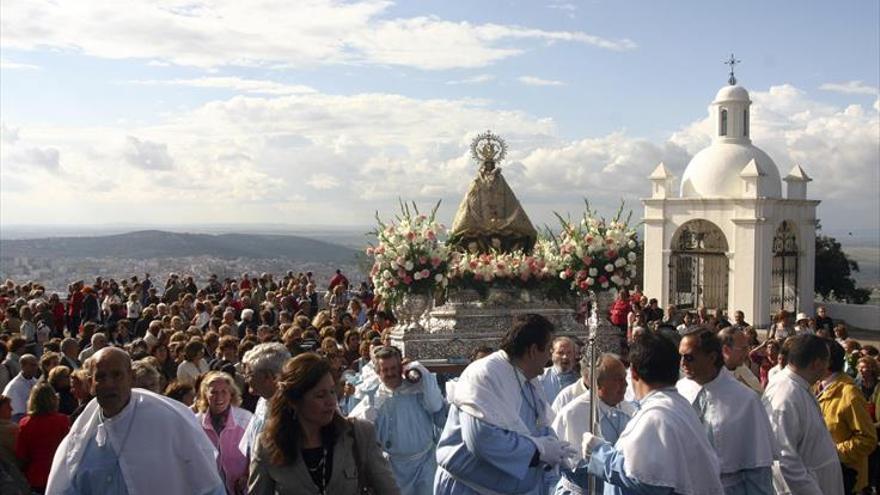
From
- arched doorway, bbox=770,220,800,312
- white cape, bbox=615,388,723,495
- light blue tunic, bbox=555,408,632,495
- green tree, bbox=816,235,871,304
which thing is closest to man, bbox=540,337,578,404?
light blue tunic, bbox=555,408,632,495

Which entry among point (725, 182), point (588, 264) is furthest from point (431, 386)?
point (725, 182)

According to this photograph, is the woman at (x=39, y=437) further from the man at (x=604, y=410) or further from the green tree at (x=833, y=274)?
the green tree at (x=833, y=274)

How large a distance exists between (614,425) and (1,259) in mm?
37432

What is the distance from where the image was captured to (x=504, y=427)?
18.0 ft

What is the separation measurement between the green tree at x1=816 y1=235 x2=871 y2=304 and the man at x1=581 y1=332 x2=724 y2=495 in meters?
37.1

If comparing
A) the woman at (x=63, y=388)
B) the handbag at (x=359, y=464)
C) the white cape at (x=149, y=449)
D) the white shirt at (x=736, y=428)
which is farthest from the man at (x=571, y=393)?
the woman at (x=63, y=388)

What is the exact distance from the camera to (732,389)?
19.1 ft

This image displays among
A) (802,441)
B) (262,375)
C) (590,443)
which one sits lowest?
(802,441)

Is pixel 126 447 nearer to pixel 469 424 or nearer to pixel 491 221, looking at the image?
pixel 469 424

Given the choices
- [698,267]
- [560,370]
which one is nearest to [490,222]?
[560,370]

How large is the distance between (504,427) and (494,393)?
206 millimetres

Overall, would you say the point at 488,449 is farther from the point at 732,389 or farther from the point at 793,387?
the point at 793,387

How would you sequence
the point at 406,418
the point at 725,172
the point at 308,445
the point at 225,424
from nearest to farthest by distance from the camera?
the point at 308,445 → the point at 225,424 → the point at 406,418 → the point at 725,172

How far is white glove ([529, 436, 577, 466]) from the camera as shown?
18.0 feet
